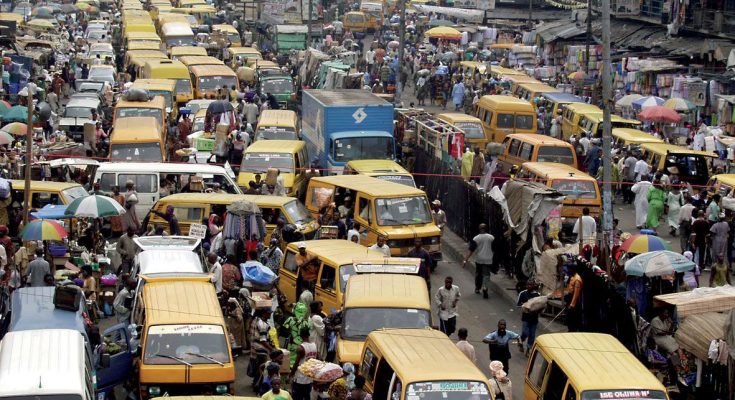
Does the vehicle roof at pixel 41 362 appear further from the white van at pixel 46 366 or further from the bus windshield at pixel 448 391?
the bus windshield at pixel 448 391

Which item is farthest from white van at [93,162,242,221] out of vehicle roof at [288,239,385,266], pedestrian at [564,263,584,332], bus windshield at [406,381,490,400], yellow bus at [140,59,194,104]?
yellow bus at [140,59,194,104]

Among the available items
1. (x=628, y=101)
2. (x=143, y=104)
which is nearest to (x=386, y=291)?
→ (x=143, y=104)

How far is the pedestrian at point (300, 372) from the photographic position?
1675 cm

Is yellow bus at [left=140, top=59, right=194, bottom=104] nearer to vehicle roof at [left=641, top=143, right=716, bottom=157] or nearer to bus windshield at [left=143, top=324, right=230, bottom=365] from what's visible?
vehicle roof at [left=641, top=143, right=716, bottom=157]

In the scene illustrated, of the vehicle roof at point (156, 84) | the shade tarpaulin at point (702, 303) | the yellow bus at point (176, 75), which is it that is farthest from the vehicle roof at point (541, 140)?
the shade tarpaulin at point (702, 303)

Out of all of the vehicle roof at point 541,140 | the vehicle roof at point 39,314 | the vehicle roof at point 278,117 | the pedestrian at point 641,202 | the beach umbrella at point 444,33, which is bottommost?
the pedestrian at point 641,202

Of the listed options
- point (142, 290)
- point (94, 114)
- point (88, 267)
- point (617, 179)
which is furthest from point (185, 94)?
point (142, 290)

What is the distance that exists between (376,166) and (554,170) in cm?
363

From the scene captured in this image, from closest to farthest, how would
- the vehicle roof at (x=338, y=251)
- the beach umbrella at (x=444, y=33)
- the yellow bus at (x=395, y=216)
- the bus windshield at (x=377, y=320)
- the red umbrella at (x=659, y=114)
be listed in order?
1. the bus windshield at (x=377, y=320)
2. the vehicle roof at (x=338, y=251)
3. the yellow bus at (x=395, y=216)
4. the red umbrella at (x=659, y=114)
5. the beach umbrella at (x=444, y=33)

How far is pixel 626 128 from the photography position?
3712 centimetres

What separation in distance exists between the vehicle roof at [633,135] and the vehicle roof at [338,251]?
14.3 meters

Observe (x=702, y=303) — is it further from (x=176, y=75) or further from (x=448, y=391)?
(x=176, y=75)

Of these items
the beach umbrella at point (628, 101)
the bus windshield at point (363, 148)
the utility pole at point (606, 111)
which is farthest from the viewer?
the beach umbrella at point (628, 101)

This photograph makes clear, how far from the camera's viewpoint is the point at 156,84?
40.0 meters
